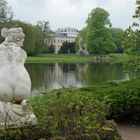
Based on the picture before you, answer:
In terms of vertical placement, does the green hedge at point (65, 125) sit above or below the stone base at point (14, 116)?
below

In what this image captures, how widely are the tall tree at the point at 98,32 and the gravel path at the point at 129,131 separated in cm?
6614

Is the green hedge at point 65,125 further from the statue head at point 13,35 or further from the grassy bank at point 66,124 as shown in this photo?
the statue head at point 13,35

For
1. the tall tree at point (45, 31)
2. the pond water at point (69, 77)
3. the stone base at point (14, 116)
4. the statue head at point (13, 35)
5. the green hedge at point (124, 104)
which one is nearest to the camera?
the stone base at point (14, 116)

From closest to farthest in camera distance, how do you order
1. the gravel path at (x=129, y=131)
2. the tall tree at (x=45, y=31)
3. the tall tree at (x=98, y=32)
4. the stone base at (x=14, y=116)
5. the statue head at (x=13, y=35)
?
1. the stone base at (x=14, y=116)
2. the statue head at (x=13, y=35)
3. the gravel path at (x=129, y=131)
4. the tall tree at (x=98, y=32)
5. the tall tree at (x=45, y=31)

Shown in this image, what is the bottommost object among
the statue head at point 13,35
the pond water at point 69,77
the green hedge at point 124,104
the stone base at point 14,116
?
the pond water at point 69,77

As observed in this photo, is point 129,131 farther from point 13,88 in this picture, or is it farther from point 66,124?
point 13,88

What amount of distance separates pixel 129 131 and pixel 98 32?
67.7m

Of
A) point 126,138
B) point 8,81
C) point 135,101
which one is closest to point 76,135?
point 8,81

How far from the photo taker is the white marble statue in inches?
241

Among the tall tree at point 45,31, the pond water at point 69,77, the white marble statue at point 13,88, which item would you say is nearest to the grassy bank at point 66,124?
the white marble statue at point 13,88

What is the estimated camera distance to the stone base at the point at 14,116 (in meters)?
6.09

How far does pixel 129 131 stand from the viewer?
387 inches

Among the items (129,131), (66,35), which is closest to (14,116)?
(129,131)

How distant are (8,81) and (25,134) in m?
0.82
